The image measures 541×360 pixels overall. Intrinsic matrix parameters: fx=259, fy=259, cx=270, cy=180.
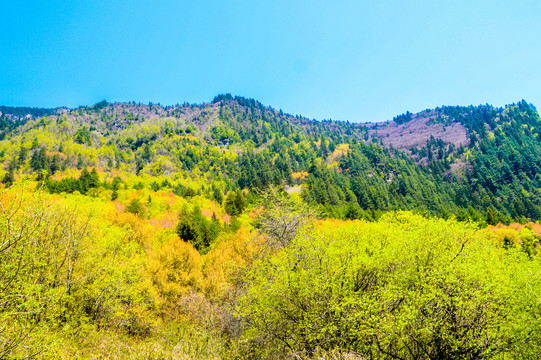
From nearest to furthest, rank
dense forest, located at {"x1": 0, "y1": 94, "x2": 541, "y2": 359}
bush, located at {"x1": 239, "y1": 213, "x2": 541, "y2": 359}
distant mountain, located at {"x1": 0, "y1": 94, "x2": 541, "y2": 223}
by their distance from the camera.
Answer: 1. dense forest, located at {"x1": 0, "y1": 94, "x2": 541, "y2": 359}
2. bush, located at {"x1": 239, "y1": 213, "x2": 541, "y2": 359}
3. distant mountain, located at {"x1": 0, "y1": 94, "x2": 541, "y2": 223}

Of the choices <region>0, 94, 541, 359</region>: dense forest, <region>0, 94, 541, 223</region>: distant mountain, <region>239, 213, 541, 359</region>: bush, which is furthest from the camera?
<region>0, 94, 541, 223</region>: distant mountain

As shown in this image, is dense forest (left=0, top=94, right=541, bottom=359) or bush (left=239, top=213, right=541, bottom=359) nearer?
dense forest (left=0, top=94, right=541, bottom=359)

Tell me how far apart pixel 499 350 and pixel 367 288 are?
717cm

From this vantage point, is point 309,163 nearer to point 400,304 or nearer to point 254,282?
point 254,282

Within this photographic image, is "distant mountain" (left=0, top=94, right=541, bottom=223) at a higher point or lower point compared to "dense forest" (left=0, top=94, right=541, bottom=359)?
higher

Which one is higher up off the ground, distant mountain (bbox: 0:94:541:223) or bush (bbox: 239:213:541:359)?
Result: distant mountain (bbox: 0:94:541:223)

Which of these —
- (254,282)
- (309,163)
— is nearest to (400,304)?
(254,282)

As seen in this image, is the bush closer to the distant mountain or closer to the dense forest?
the dense forest

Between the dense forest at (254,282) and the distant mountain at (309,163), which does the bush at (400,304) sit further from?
the distant mountain at (309,163)

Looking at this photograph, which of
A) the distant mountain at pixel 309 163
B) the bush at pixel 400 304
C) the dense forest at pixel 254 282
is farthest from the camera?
the distant mountain at pixel 309 163

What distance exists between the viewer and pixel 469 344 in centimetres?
1324

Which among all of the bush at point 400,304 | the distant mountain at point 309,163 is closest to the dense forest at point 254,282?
the bush at point 400,304

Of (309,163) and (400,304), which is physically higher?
(309,163)

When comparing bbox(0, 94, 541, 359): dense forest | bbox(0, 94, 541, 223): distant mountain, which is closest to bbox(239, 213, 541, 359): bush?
bbox(0, 94, 541, 359): dense forest
